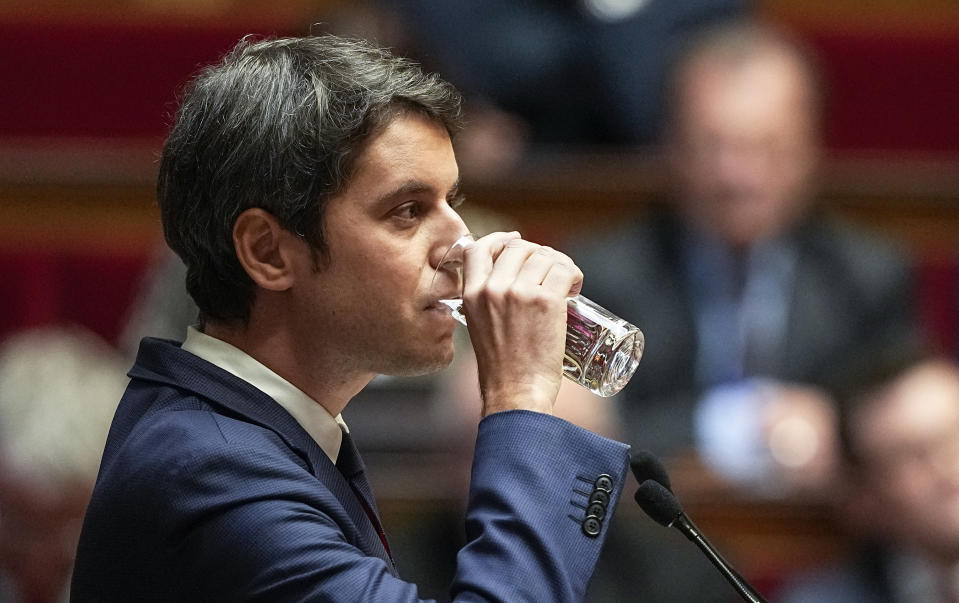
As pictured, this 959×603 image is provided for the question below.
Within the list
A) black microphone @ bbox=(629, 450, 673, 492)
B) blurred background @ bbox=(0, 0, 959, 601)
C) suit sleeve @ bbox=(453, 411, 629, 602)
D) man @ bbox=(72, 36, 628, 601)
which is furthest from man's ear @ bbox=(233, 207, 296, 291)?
blurred background @ bbox=(0, 0, 959, 601)

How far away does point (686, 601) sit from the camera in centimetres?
244

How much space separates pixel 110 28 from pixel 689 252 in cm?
131

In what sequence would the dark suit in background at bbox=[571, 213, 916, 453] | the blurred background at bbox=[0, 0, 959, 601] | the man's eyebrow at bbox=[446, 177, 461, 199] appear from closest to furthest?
1. the man's eyebrow at bbox=[446, 177, 461, 199]
2. the blurred background at bbox=[0, 0, 959, 601]
3. the dark suit in background at bbox=[571, 213, 916, 453]

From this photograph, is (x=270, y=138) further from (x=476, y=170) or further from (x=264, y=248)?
(x=476, y=170)

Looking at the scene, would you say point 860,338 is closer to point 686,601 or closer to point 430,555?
point 686,601

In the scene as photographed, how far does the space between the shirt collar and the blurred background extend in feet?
3.80

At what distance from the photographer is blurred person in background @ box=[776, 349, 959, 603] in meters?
2.39

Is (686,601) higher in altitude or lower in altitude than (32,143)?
lower

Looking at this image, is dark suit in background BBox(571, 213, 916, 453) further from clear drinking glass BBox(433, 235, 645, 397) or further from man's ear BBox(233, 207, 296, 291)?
man's ear BBox(233, 207, 296, 291)

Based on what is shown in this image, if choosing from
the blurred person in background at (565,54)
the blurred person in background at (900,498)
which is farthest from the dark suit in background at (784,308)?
the blurred person in background at (565,54)

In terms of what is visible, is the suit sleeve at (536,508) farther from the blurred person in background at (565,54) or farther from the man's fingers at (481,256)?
the blurred person in background at (565,54)

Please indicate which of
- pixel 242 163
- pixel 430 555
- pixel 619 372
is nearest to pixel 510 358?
pixel 619 372

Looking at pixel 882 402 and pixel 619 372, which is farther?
pixel 882 402

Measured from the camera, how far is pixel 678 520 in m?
1.23
